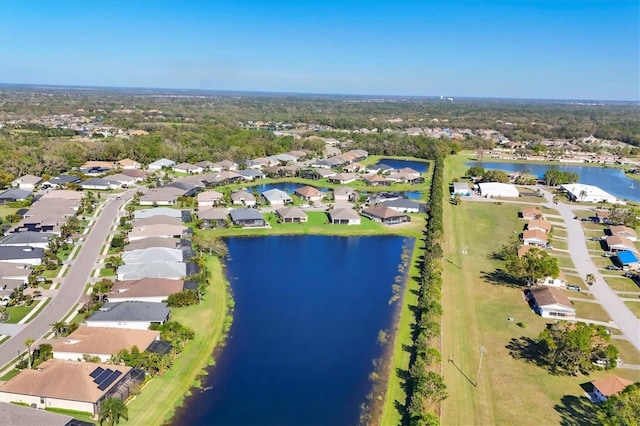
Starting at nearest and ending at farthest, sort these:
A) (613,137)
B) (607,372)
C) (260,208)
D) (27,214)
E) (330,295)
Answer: (607,372) < (330,295) < (27,214) < (260,208) < (613,137)

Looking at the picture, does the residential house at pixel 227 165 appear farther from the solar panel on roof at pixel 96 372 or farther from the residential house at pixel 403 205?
the solar panel on roof at pixel 96 372

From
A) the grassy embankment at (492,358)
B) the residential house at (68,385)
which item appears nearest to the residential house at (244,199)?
the grassy embankment at (492,358)

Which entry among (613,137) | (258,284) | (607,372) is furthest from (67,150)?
(613,137)

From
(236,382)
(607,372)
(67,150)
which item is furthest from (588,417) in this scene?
(67,150)

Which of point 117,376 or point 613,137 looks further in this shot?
point 613,137

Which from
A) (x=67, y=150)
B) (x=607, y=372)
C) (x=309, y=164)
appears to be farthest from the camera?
(x=309, y=164)

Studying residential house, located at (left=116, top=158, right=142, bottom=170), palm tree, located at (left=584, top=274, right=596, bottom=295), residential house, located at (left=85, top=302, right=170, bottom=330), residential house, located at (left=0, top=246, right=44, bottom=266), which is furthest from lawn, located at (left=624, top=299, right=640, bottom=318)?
residential house, located at (left=116, top=158, right=142, bottom=170)

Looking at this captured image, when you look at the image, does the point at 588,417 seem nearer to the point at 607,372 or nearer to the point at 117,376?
the point at 607,372
